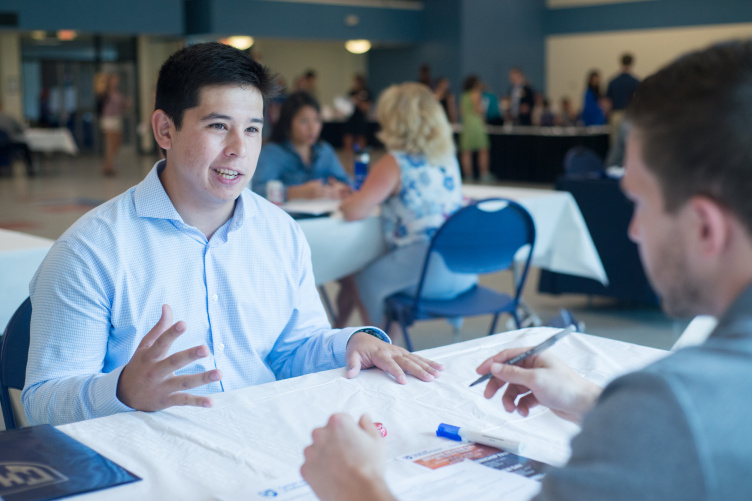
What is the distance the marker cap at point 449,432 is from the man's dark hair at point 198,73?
84 centimetres

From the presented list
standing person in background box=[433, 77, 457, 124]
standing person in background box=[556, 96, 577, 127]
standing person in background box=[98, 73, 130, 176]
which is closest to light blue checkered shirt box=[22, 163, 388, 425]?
standing person in background box=[433, 77, 457, 124]

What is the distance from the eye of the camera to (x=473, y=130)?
1163 cm

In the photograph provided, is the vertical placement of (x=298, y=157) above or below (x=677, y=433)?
above

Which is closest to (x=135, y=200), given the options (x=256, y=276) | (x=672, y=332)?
(x=256, y=276)

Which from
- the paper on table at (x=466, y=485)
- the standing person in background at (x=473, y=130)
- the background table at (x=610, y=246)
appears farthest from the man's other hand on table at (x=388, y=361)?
the standing person in background at (x=473, y=130)

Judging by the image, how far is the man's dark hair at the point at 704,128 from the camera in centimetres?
59

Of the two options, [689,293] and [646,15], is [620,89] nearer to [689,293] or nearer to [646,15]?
[646,15]

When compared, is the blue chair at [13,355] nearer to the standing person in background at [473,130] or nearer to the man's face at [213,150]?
the man's face at [213,150]

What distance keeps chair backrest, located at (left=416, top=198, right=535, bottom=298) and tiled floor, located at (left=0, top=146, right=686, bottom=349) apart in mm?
937

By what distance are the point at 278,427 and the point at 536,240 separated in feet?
9.33

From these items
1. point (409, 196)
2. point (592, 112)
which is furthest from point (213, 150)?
point (592, 112)

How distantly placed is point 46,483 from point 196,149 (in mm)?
808

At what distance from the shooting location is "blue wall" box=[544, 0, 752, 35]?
14.0 metres

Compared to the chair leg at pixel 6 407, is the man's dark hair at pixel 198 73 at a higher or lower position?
higher
